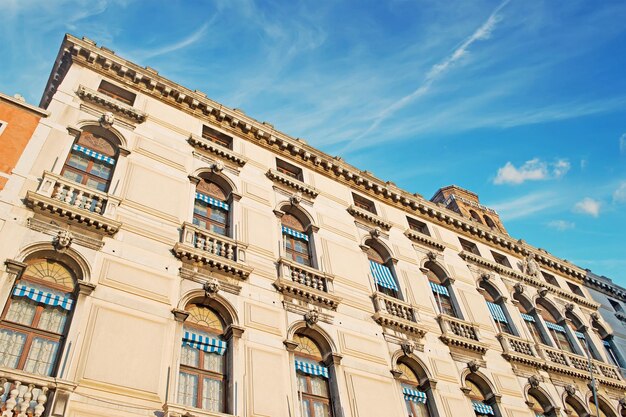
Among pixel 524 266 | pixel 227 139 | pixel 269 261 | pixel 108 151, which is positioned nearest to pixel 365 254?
pixel 269 261

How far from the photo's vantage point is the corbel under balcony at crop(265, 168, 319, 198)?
1978 cm

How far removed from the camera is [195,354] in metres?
12.9

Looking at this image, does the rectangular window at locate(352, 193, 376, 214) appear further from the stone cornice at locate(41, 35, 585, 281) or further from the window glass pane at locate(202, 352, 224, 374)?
the window glass pane at locate(202, 352, 224, 374)

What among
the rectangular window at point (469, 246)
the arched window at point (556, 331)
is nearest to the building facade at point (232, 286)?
the arched window at point (556, 331)

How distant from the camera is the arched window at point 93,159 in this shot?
15.0m

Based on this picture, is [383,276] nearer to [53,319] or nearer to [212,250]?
[212,250]

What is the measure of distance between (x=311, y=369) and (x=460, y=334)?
7.88m

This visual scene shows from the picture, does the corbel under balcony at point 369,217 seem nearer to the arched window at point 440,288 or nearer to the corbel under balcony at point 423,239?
the corbel under balcony at point 423,239

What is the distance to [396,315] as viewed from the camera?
18.2m

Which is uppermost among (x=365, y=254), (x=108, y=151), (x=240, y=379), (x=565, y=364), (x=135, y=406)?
(x=108, y=151)

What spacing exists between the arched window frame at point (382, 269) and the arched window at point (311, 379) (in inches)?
178

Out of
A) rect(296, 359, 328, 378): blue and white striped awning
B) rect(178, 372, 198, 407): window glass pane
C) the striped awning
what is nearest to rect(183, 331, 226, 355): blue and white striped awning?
rect(178, 372, 198, 407): window glass pane

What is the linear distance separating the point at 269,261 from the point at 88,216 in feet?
19.0

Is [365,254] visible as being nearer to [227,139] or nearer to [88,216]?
[227,139]
